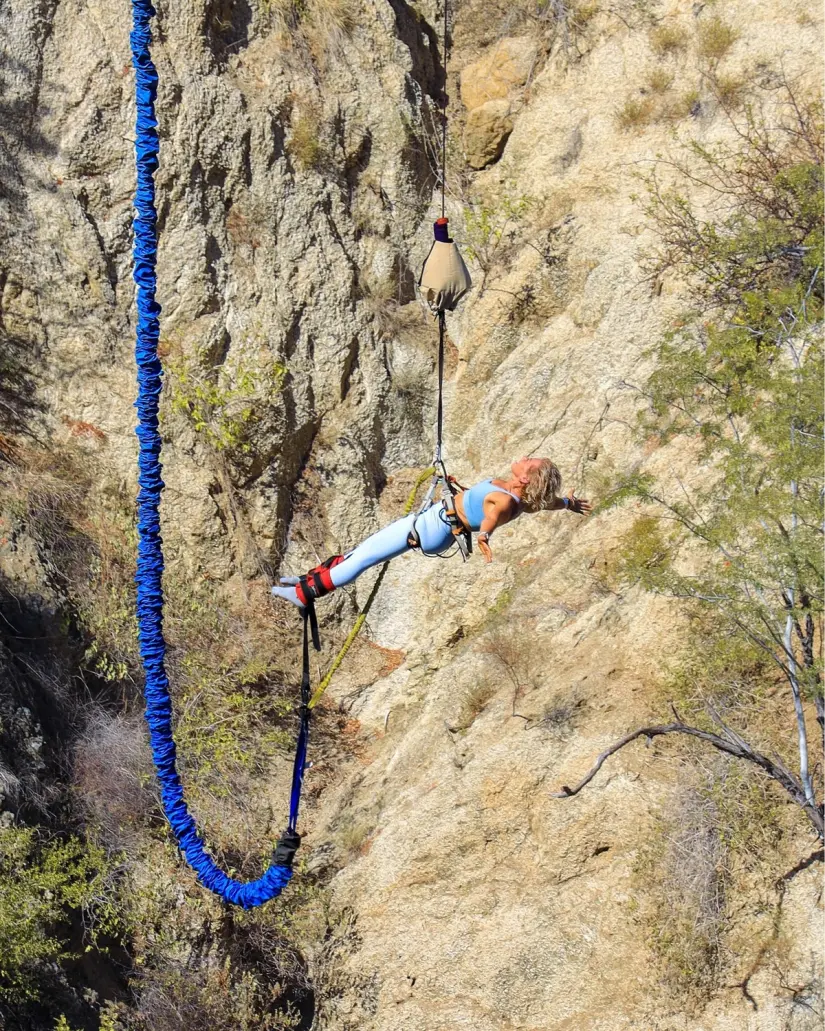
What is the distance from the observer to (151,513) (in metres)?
5.50

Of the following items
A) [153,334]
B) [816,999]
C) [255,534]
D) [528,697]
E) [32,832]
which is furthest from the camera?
[255,534]

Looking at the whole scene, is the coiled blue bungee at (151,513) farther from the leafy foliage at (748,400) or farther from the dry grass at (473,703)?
the leafy foliage at (748,400)

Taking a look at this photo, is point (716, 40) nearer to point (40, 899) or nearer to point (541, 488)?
point (541, 488)

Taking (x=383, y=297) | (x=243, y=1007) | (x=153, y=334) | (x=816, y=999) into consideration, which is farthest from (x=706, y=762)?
(x=383, y=297)

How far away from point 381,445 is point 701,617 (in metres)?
4.03

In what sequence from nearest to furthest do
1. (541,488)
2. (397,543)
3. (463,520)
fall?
1. (541,488)
2. (463,520)
3. (397,543)

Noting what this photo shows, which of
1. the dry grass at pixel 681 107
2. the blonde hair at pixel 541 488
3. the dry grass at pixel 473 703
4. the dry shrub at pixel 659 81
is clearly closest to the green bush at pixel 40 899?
the dry grass at pixel 473 703

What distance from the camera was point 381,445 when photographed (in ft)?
33.2

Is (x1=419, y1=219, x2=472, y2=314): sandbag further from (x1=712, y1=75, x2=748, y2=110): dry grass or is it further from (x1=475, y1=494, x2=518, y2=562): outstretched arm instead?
(x1=712, y1=75, x2=748, y2=110): dry grass

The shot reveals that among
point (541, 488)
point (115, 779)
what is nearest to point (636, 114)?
point (541, 488)

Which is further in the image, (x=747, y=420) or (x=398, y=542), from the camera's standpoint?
(x=747, y=420)

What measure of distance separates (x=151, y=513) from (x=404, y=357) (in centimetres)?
510

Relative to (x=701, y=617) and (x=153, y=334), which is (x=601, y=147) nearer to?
(x=701, y=617)

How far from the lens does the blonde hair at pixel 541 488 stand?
5.64m
